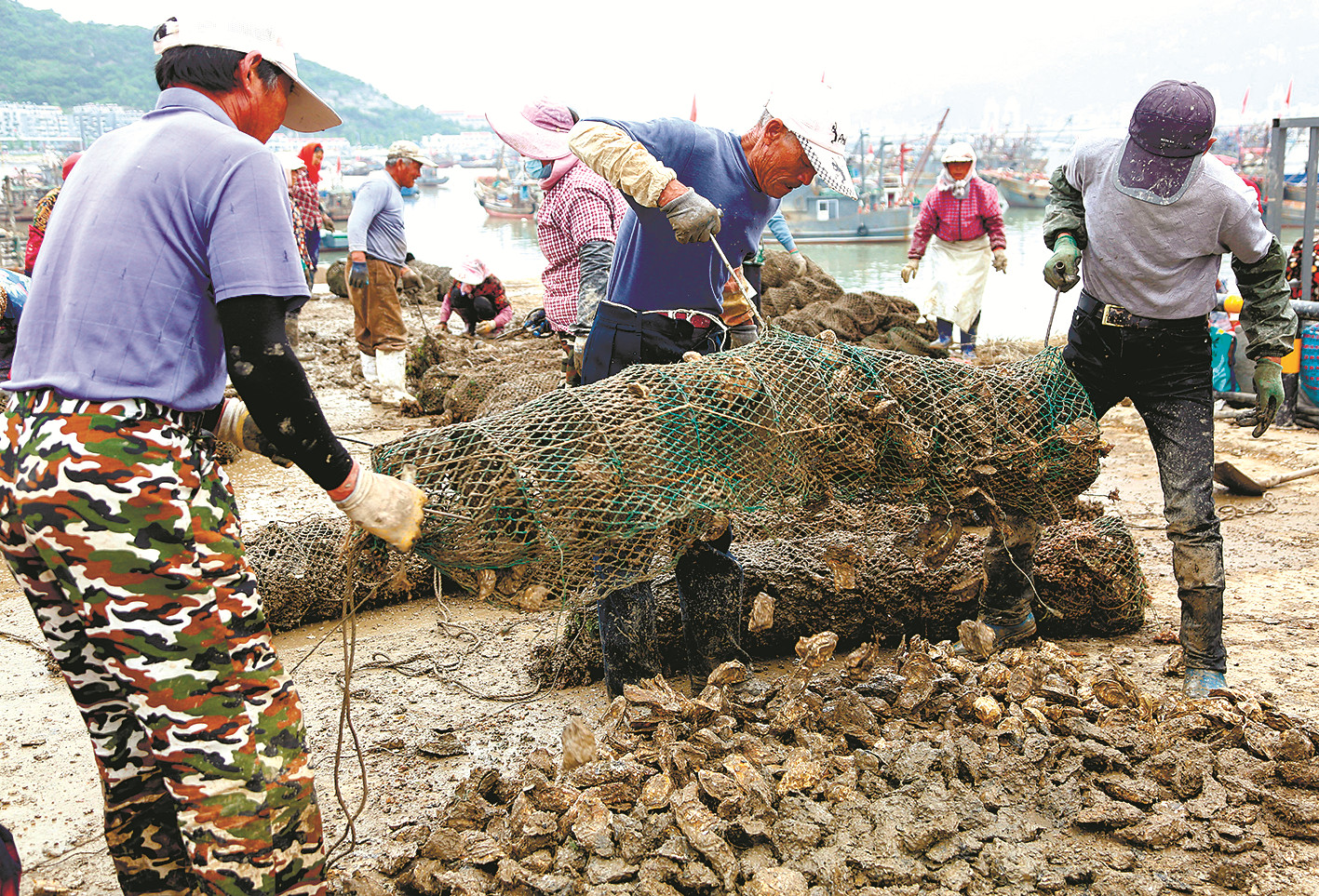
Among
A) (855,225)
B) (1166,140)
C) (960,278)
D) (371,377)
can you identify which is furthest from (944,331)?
(855,225)

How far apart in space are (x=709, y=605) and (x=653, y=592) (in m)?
0.20

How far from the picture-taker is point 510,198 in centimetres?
5403

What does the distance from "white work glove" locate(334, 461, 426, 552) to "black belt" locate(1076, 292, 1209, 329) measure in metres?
2.33

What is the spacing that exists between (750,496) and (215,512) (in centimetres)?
136

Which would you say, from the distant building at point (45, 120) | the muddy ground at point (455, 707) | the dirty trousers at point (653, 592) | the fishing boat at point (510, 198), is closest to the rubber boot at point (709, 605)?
the dirty trousers at point (653, 592)

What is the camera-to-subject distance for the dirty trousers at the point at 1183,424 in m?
3.02

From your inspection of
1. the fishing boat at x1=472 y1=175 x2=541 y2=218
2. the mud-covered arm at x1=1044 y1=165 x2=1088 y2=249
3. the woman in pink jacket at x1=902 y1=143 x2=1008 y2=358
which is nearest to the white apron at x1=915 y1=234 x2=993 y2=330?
the woman in pink jacket at x1=902 y1=143 x2=1008 y2=358

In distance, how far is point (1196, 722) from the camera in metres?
2.70

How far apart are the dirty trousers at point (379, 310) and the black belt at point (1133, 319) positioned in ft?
18.6

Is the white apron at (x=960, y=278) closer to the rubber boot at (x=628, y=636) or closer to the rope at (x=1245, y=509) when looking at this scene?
the rope at (x=1245, y=509)

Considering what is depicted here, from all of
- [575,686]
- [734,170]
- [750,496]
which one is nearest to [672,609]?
[575,686]

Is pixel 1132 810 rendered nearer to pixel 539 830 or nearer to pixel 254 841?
pixel 539 830

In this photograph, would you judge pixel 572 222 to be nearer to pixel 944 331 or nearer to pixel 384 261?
pixel 384 261

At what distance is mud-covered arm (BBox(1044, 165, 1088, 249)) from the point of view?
3254mm
